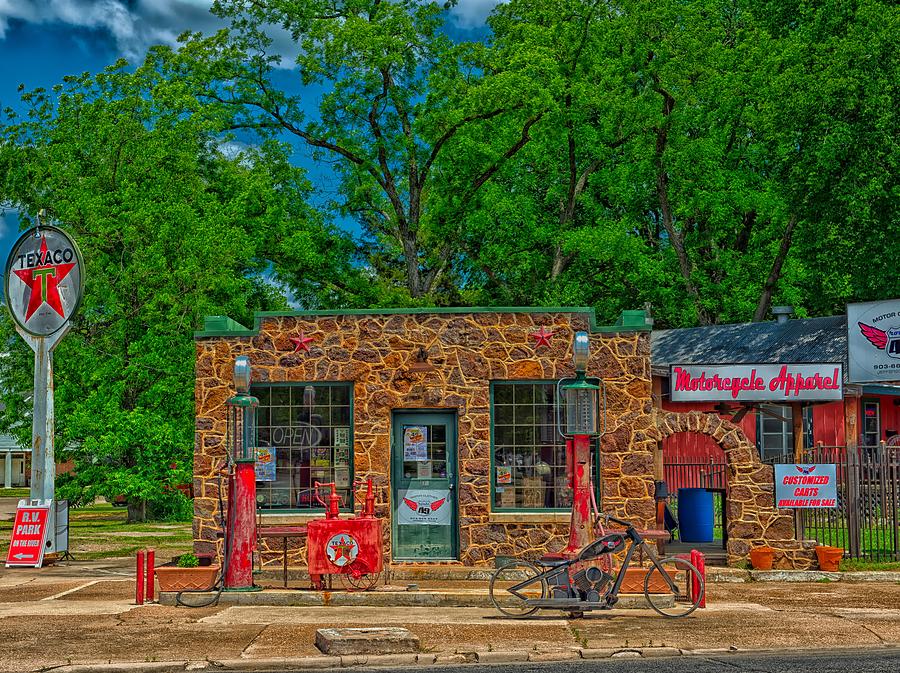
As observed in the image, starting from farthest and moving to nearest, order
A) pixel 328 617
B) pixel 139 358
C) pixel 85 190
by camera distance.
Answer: pixel 85 190 → pixel 139 358 → pixel 328 617

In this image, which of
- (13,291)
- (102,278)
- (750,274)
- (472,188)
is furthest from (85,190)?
(750,274)

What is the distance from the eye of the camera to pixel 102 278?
97.4 feet

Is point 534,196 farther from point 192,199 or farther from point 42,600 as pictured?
point 42,600

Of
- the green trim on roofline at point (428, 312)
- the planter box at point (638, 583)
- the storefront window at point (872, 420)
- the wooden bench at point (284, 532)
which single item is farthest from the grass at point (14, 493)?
the planter box at point (638, 583)

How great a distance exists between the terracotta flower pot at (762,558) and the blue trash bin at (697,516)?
332cm

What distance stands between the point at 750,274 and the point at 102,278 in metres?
22.2

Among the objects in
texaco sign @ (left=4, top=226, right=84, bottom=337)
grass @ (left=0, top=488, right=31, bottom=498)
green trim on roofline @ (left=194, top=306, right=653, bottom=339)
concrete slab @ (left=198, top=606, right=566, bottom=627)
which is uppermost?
texaco sign @ (left=4, top=226, right=84, bottom=337)

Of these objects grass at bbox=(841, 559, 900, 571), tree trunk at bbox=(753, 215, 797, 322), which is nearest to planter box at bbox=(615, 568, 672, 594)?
grass at bbox=(841, 559, 900, 571)

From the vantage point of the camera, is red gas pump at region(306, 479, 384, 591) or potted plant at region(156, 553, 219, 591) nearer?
potted plant at region(156, 553, 219, 591)

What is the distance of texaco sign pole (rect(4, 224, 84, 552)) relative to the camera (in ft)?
73.1

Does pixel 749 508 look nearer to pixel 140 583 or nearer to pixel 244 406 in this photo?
pixel 244 406

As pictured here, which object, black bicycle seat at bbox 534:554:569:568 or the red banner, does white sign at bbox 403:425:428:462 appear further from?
the red banner

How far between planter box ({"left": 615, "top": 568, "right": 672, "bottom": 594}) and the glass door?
3.77 metres

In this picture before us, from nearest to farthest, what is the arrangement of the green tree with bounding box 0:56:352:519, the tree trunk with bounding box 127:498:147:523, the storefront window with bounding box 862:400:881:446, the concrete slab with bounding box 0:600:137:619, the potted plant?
the concrete slab with bounding box 0:600:137:619 < the potted plant < the green tree with bounding box 0:56:352:519 < the tree trunk with bounding box 127:498:147:523 < the storefront window with bounding box 862:400:881:446
